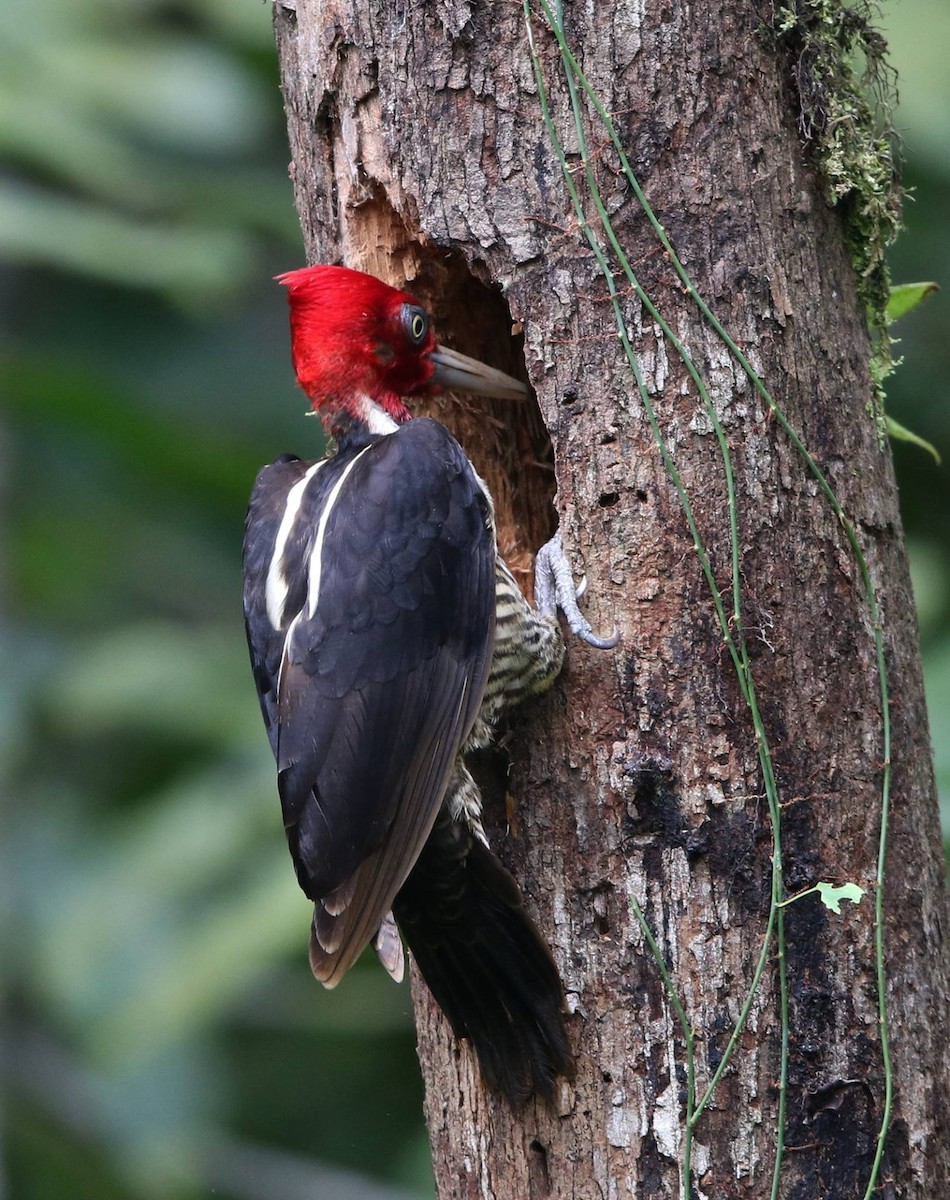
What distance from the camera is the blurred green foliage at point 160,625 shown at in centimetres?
526

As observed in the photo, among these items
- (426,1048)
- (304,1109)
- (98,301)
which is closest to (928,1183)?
(426,1048)

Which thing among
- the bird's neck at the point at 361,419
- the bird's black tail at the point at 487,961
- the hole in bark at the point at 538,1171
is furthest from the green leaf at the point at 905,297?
the hole in bark at the point at 538,1171

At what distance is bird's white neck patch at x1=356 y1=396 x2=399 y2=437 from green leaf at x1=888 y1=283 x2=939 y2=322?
1.28m

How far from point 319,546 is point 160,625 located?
3.67m

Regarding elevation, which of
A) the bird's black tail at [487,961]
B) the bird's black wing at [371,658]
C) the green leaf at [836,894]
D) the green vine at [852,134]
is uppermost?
the green vine at [852,134]

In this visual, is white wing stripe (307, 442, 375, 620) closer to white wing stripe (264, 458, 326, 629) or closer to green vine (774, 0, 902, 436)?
white wing stripe (264, 458, 326, 629)

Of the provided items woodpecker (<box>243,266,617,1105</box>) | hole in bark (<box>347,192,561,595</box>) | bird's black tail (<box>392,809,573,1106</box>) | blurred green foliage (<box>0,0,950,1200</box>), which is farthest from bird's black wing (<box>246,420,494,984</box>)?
blurred green foliage (<box>0,0,950,1200</box>)

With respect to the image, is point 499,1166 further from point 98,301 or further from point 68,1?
point 98,301

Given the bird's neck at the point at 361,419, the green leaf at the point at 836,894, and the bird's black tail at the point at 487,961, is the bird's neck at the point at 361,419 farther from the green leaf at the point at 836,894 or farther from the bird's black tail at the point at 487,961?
the green leaf at the point at 836,894

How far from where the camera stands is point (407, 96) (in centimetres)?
331

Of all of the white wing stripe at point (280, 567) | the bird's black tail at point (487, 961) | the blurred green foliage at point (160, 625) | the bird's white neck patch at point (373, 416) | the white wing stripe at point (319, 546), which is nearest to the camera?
the bird's black tail at point (487, 961)

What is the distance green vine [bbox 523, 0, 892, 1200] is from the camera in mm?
2854

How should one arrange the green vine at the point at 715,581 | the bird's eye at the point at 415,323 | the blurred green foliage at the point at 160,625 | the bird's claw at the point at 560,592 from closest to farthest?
the green vine at the point at 715,581, the bird's claw at the point at 560,592, the bird's eye at the point at 415,323, the blurred green foliage at the point at 160,625

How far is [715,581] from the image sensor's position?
2998mm
